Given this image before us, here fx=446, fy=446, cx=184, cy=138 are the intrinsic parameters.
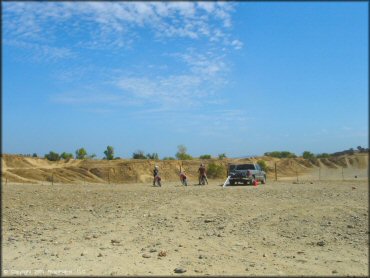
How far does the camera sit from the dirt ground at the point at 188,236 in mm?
8406

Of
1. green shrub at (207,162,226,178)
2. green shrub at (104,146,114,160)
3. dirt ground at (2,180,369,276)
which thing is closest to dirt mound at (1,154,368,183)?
green shrub at (207,162,226,178)

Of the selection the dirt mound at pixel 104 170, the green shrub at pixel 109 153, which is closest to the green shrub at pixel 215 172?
the dirt mound at pixel 104 170

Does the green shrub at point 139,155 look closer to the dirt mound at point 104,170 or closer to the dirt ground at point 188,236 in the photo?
the dirt mound at point 104,170

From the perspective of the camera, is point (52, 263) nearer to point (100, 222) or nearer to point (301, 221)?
point (100, 222)

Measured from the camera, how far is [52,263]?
8.51m

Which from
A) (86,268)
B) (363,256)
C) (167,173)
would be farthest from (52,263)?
(167,173)

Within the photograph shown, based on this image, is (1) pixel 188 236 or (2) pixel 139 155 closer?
(1) pixel 188 236

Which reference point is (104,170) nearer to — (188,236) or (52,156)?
(52,156)

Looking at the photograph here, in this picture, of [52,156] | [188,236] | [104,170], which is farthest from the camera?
[52,156]

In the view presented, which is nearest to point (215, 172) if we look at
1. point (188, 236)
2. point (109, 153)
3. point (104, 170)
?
point (104, 170)

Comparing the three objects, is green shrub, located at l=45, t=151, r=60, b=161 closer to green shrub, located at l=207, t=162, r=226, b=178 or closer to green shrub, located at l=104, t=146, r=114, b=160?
green shrub, located at l=104, t=146, r=114, b=160

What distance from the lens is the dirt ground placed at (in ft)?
27.6

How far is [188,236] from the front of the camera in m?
10.9

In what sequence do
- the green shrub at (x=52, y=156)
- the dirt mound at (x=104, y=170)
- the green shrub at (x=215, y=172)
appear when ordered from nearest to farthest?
the green shrub at (x=215, y=172) → the dirt mound at (x=104, y=170) → the green shrub at (x=52, y=156)
